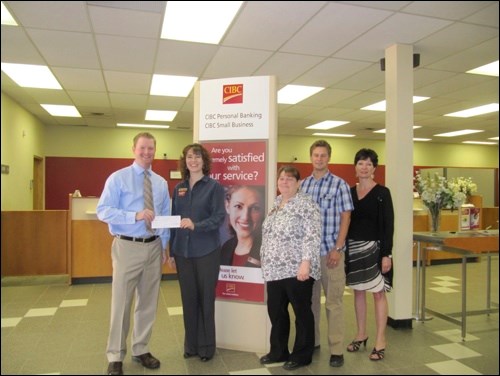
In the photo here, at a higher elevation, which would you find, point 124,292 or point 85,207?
point 85,207

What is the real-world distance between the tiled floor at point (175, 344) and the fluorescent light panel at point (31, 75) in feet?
9.49

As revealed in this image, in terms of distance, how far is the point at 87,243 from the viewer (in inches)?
214

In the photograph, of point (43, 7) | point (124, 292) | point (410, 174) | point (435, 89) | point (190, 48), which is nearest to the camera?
point (124, 292)

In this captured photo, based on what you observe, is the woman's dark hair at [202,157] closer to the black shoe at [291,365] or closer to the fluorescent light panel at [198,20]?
the fluorescent light panel at [198,20]

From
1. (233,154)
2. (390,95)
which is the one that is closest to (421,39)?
(390,95)

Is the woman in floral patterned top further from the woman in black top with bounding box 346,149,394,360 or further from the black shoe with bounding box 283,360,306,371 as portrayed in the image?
the woman in black top with bounding box 346,149,394,360

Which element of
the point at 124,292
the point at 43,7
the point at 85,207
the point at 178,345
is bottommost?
the point at 178,345

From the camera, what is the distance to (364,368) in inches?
113

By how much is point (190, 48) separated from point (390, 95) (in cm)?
228

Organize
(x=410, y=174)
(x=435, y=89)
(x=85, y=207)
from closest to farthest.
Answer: (x=410, y=174) → (x=85, y=207) → (x=435, y=89)

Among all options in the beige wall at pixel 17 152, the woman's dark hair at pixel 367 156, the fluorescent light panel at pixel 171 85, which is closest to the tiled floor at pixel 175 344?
the woman's dark hair at pixel 367 156

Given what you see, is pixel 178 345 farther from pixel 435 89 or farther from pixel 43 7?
pixel 435 89

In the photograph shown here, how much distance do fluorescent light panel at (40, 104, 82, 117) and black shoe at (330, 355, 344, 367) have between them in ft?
22.4

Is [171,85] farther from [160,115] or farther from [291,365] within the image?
[291,365]
